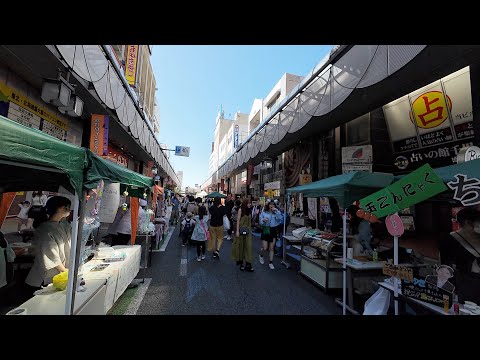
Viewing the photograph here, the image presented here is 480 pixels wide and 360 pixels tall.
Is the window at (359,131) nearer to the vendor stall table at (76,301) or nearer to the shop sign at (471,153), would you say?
the shop sign at (471,153)

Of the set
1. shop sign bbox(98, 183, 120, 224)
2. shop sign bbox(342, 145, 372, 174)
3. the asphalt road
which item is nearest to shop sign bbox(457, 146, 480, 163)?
the asphalt road

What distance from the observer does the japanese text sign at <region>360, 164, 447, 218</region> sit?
9.50ft

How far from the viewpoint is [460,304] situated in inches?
108

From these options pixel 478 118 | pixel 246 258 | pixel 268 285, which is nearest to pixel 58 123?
pixel 246 258

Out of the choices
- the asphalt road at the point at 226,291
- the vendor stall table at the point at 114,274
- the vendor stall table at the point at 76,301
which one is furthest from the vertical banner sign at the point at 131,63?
the vendor stall table at the point at 76,301

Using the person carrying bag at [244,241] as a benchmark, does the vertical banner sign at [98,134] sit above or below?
above

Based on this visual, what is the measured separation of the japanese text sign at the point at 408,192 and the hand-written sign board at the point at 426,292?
0.98 meters

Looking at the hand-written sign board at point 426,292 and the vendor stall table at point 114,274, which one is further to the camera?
the vendor stall table at point 114,274

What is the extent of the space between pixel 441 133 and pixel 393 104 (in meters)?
2.24

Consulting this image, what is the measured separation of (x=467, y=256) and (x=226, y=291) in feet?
13.4

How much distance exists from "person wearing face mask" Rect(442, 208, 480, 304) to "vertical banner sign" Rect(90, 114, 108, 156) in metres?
8.22

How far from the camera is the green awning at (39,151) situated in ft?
5.41

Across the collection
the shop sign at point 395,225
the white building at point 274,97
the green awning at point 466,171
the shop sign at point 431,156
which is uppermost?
the white building at point 274,97

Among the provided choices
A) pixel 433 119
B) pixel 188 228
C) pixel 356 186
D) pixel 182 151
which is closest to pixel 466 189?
pixel 356 186
